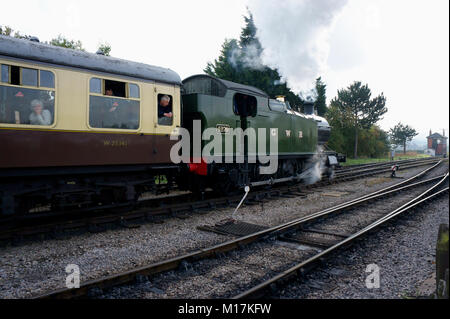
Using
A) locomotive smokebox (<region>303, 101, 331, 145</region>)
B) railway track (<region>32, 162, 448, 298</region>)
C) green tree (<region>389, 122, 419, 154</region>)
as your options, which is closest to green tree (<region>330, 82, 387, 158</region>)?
green tree (<region>389, 122, 419, 154</region>)

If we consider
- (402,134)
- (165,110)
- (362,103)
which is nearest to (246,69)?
(165,110)

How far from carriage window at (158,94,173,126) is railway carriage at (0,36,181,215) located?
0.25 ft

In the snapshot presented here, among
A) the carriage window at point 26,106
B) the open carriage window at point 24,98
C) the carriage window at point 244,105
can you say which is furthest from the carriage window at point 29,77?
the carriage window at point 244,105

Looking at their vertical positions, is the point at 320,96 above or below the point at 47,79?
above

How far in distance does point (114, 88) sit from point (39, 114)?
164 cm

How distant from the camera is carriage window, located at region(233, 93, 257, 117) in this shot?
10844 millimetres

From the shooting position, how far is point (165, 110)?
26.5ft

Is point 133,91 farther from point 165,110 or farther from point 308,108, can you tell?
point 308,108

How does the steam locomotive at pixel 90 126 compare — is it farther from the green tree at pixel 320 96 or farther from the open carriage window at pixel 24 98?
the green tree at pixel 320 96

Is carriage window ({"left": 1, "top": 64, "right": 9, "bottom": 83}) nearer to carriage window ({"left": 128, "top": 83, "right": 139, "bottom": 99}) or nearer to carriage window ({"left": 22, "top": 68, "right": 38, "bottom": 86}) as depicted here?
carriage window ({"left": 22, "top": 68, "right": 38, "bottom": 86})

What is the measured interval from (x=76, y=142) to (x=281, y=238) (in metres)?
4.46
